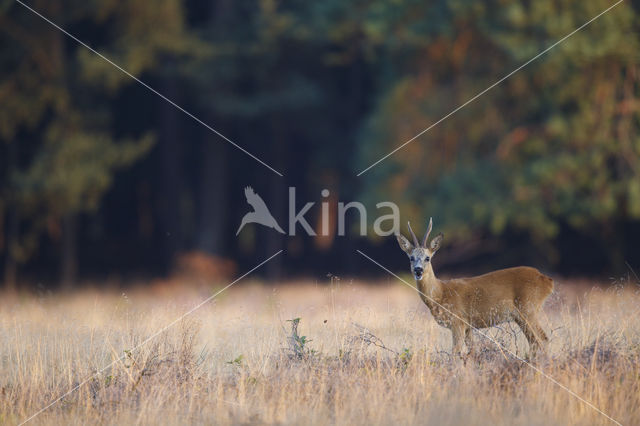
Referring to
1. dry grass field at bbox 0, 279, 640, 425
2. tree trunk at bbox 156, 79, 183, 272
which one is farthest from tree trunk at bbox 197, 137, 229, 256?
dry grass field at bbox 0, 279, 640, 425

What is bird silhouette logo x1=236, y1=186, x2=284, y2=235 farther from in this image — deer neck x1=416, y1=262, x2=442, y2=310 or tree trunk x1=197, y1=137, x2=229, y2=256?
deer neck x1=416, y1=262, x2=442, y2=310

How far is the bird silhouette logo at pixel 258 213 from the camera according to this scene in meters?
26.7

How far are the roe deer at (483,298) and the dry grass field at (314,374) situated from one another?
25cm

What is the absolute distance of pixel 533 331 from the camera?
828cm

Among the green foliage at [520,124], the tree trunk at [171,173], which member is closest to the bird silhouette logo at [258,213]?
the tree trunk at [171,173]

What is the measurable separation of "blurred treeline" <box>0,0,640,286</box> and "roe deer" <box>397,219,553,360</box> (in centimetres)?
948

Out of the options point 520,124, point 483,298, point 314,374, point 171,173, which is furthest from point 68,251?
point 314,374

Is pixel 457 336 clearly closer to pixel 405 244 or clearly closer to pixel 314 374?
pixel 405 244

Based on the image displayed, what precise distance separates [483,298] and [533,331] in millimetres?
695

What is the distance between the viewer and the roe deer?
28.0 ft

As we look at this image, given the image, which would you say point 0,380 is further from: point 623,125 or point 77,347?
point 623,125

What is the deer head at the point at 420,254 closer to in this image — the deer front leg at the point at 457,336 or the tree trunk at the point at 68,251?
the deer front leg at the point at 457,336

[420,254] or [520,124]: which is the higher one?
[520,124]

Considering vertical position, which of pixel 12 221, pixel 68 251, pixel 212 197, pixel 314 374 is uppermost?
pixel 212 197
